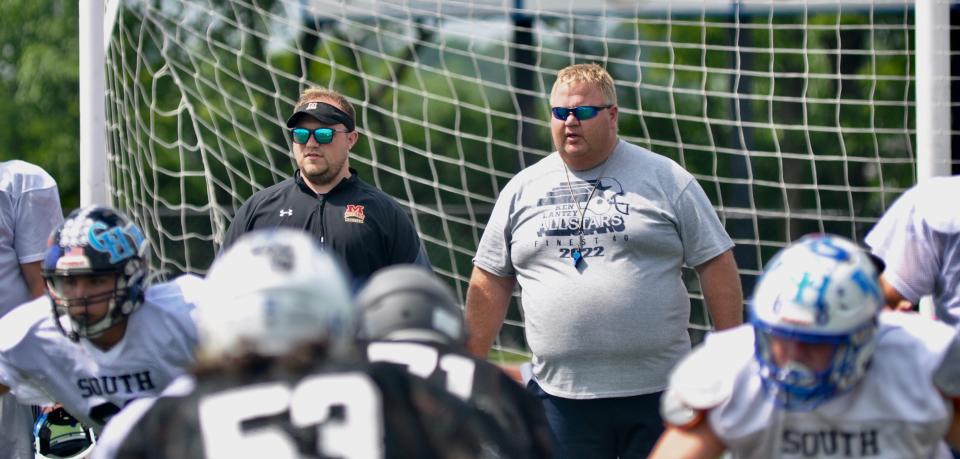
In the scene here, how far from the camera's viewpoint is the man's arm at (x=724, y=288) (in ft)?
13.7

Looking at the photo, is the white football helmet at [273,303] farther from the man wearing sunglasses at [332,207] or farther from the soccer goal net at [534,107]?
the soccer goal net at [534,107]

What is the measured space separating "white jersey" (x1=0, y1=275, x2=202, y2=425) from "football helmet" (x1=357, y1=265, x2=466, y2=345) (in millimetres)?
940

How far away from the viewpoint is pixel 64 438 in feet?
12.7

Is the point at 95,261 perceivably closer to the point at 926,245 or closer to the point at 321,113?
the point at 321,113

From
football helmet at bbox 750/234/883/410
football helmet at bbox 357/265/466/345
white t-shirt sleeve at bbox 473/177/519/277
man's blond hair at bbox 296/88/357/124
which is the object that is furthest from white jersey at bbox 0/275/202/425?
football helmet at bbox 750/234/883/410

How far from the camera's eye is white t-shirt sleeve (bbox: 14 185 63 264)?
14.9 ft

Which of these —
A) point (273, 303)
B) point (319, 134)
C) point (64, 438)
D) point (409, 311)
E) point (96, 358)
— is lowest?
point (64, 438)

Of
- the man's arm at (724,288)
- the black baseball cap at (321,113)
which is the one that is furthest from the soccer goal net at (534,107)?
the man's arm at (724,288)

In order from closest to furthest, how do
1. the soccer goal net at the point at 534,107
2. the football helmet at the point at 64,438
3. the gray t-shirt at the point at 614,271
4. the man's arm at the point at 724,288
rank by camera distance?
the football helmet at the point at 64,438 < the gray t-shirt at the point at 614,271 < the man's arm at the point at 724,288 < the soccer goal net at the point at 534,107

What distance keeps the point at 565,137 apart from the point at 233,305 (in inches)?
84.7

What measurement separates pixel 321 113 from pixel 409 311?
2.18 meters

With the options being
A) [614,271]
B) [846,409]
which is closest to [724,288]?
[614,271]

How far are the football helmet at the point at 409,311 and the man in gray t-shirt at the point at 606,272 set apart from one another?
1.38 m

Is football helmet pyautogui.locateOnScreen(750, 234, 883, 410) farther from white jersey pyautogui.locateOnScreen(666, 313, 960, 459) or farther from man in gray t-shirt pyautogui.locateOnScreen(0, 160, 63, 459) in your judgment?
man in gray t-shirt pyautogui.locateOnScreen(0, 160, 63, 459)
